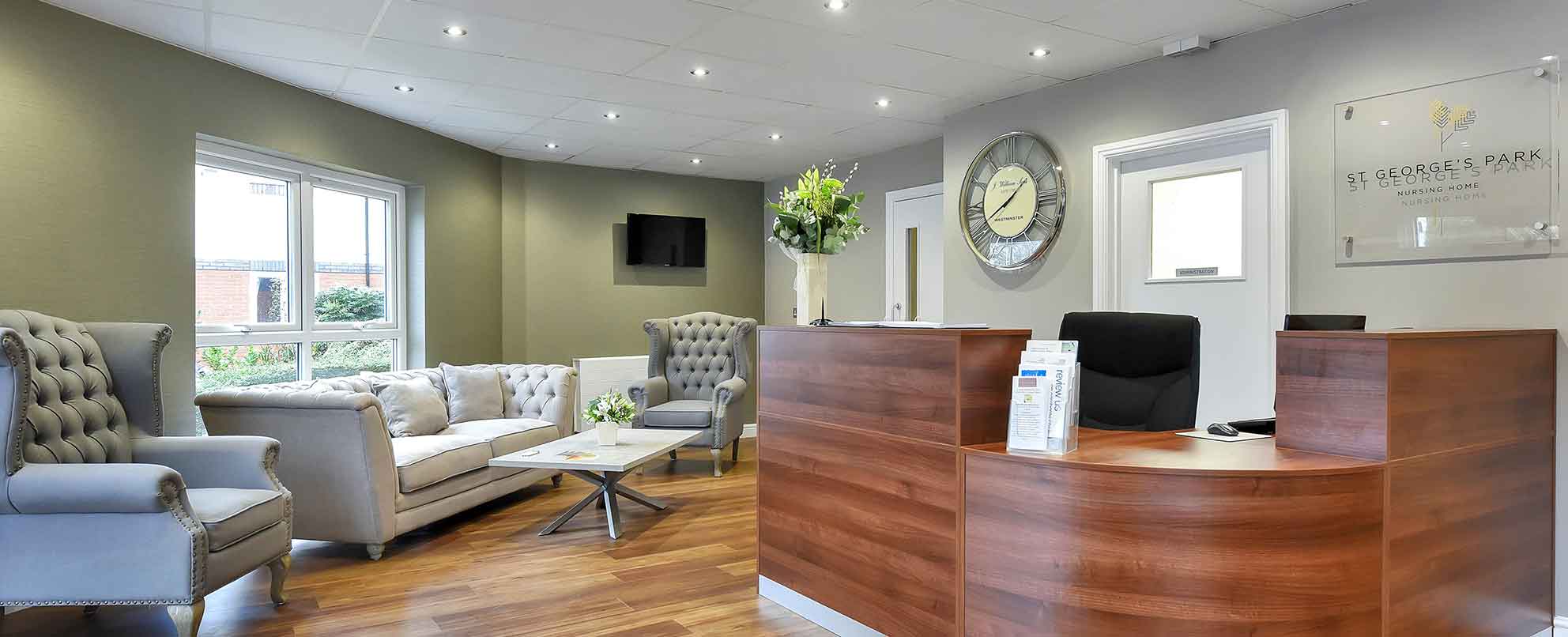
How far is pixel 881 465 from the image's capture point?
9.27 ft

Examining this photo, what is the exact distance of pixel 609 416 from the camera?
15.6ft

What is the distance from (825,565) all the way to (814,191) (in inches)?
53.3

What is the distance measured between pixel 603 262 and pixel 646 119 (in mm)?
2184

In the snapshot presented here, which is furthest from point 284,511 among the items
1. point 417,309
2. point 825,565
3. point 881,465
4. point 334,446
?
point 417,309

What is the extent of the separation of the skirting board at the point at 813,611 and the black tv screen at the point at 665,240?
4614 mm

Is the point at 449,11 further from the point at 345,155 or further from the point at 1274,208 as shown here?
the point at 1274,208

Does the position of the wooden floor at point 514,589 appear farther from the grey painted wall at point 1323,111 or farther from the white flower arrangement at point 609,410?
the grey painted wall at point 1323,111

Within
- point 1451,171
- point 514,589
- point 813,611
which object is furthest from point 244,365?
point 1451,171

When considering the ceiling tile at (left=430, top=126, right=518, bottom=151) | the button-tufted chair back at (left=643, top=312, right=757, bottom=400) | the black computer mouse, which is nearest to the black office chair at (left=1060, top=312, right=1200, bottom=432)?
the black computer mouse

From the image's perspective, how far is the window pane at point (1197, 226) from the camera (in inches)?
164

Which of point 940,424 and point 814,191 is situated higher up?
point 814,191

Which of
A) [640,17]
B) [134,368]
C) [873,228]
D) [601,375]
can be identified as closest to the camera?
[134,368]

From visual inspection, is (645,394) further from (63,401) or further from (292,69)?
(63,401)

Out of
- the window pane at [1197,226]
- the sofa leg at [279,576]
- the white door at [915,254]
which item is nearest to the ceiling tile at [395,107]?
the sofa leg at [279,576]
